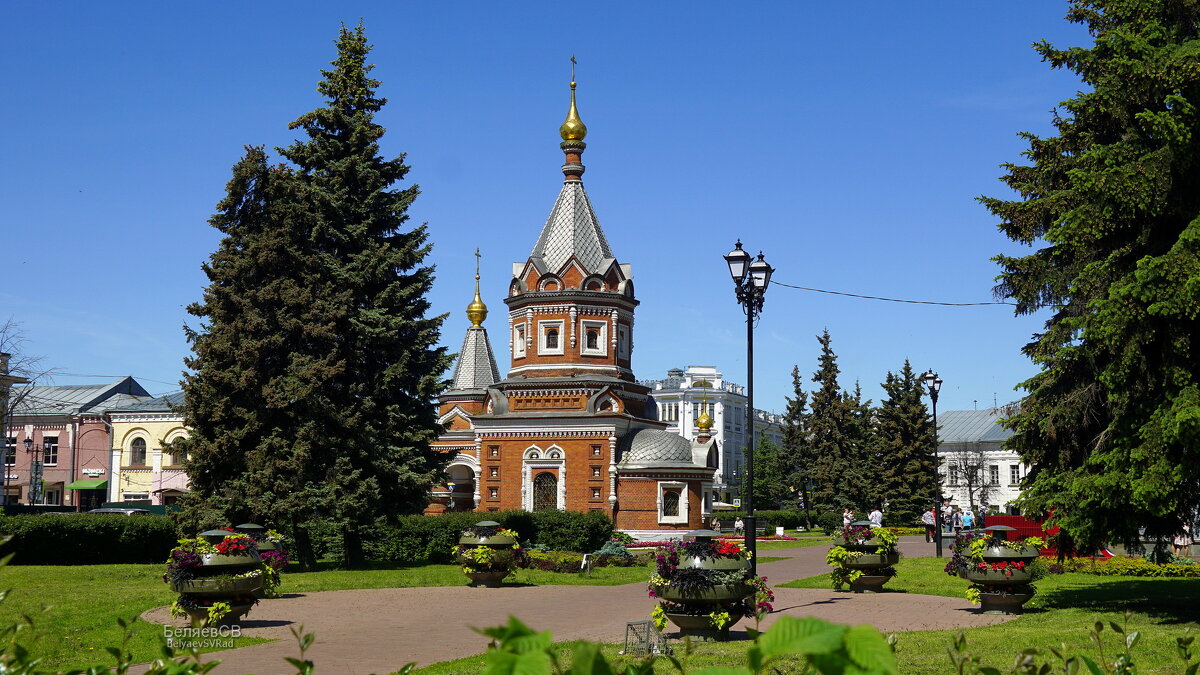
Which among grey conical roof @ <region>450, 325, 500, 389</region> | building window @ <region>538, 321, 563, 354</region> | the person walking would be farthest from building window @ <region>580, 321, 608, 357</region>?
the person walking

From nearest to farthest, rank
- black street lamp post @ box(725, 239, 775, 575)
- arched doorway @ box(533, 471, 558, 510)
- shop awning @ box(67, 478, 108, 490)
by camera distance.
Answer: black street lamp post @ box(725, 239, 775, 575)
arched doorway @ box(533, 471, 558, 510)
shop awning @ box(67, 478, 108, 490)

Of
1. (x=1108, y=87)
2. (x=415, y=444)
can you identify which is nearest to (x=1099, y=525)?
(x=1108, y=87)

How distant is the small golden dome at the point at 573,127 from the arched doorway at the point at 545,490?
13.6 m

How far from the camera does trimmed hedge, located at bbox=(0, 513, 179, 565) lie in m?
24.6

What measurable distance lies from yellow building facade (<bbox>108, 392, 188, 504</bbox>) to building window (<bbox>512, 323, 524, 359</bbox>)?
84.6 ft

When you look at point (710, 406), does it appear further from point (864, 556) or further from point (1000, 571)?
point (1000, 571)

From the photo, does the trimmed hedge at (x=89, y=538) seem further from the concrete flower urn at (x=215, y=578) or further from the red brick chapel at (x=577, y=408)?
the red brick chapel at (x=577, y=408)

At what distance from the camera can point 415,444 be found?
28078mm

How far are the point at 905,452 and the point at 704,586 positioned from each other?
163 feet

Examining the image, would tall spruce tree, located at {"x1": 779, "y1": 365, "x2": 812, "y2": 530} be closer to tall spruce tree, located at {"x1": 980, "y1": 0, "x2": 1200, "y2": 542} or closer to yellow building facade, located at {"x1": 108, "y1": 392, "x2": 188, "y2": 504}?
yellow building facade, located at {"x1": 108, "y1": 392, "x2": 188, "y2": 504}

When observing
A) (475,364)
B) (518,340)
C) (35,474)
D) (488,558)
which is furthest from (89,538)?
(35,474)

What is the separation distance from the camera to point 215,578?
1426 cm

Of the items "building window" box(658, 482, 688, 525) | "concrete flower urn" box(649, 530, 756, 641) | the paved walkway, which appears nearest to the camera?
the paved walkway

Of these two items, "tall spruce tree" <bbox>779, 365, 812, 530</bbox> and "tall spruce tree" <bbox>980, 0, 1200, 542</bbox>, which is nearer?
"tall spruce tree" <bbox>980, 0, 1200, 542</bbox>
